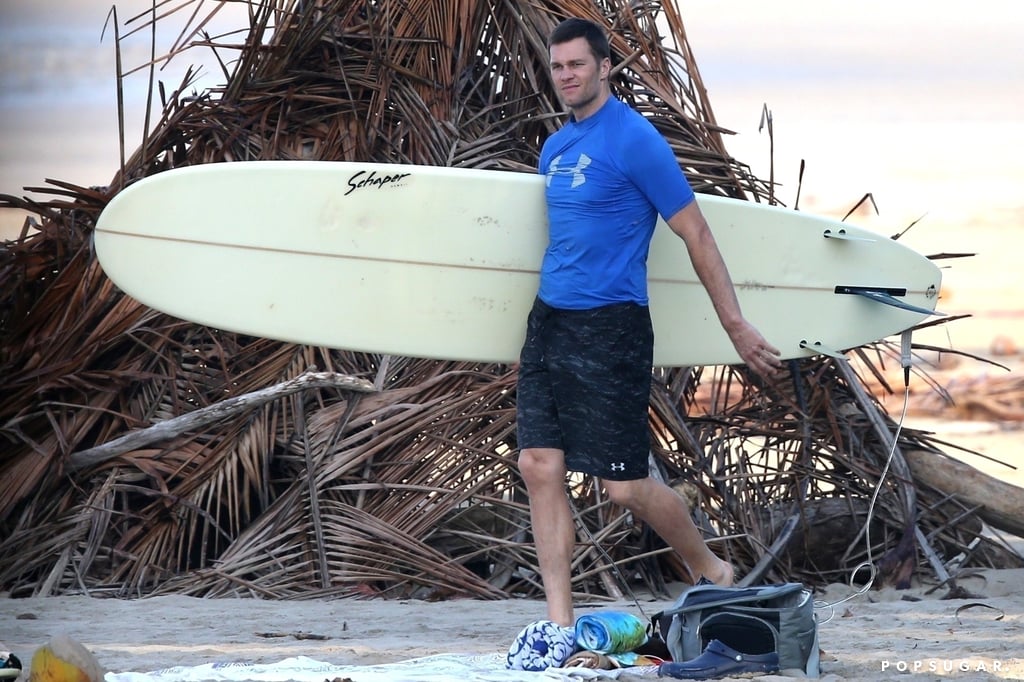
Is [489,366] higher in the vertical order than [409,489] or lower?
higher

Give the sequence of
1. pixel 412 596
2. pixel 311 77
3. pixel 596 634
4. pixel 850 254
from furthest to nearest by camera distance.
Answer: pixel 311 77 < pixel 412 596 < pixel 850 254 < pixel 596 634

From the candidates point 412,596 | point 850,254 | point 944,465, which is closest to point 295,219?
point 412,596

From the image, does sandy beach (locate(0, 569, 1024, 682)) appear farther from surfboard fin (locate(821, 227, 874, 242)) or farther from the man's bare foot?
surfboard fin (locate(821, 227, 874, 242))

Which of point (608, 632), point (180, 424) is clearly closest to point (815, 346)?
point (608, 632)

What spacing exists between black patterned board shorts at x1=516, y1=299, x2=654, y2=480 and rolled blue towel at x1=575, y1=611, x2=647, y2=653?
1.23 feet

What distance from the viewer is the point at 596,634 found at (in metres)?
3.26

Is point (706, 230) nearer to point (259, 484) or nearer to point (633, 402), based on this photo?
point (633, 402)

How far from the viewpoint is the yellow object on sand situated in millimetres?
2787

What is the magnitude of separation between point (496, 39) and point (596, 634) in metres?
3.15

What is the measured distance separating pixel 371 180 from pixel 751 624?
5.83ft

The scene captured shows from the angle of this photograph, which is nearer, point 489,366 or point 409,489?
point 409,489

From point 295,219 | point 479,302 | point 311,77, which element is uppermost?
point 311,77

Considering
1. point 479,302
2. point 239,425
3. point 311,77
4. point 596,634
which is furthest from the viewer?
point 311,77

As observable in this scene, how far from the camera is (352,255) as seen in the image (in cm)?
391
